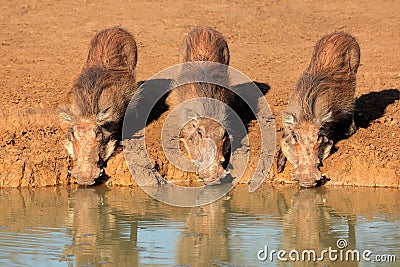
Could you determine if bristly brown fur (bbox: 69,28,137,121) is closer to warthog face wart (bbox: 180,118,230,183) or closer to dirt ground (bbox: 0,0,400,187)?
dirt ground (bbox: 0,0,400,187)

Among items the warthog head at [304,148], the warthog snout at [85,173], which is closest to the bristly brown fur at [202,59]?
the warthog head at [304,148]

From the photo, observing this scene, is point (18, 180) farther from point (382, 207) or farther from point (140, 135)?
point (382, 207)

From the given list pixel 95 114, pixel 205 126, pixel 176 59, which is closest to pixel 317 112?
pixel 205 126

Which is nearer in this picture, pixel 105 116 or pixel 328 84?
pixel 105 116

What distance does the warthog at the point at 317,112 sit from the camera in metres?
8.52

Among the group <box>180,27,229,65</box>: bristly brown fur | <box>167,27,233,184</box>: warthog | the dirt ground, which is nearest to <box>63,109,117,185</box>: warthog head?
the dirt ground

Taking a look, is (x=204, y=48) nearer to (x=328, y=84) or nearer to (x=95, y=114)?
(x=328, y=84)

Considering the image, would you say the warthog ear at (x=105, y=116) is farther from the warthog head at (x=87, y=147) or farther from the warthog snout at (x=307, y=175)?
the warthog snout at (x=307, y=175)

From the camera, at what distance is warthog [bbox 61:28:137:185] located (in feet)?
28.1

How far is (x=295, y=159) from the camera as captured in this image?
8602 mm
